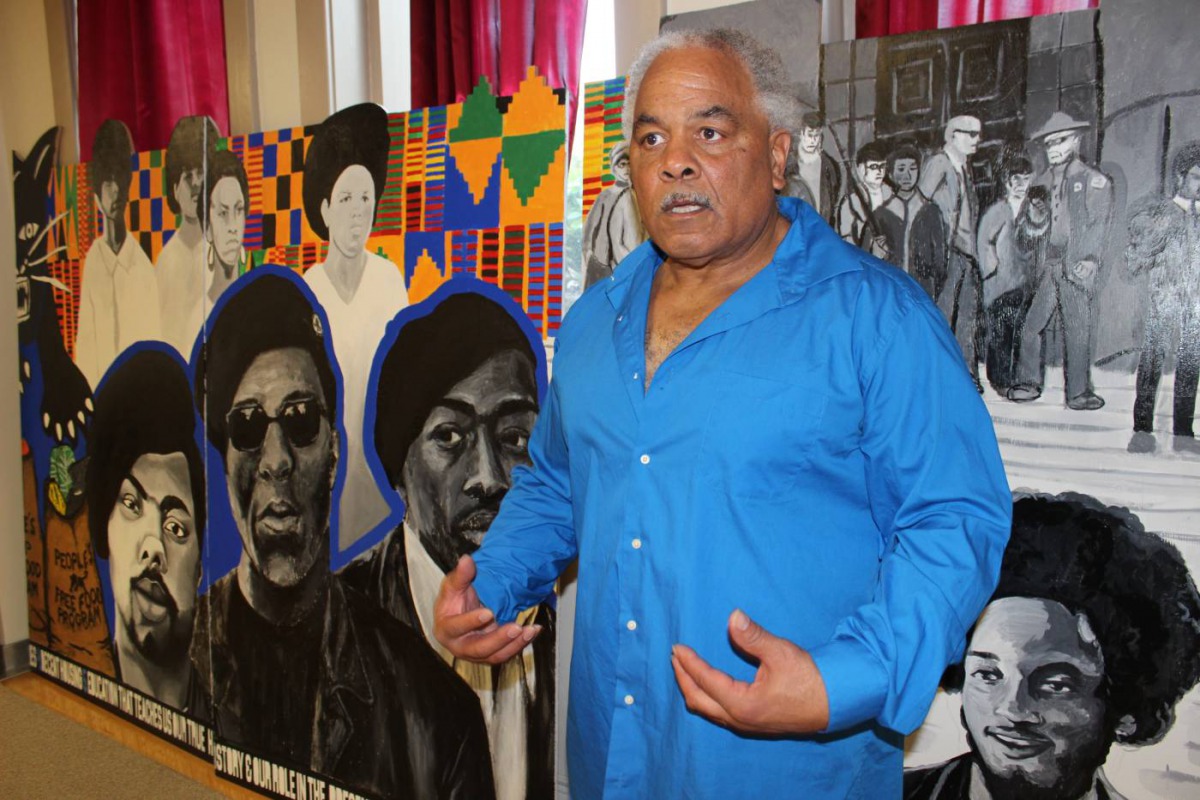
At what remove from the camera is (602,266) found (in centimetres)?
187

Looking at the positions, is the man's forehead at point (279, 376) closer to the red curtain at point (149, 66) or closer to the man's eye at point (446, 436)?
the man's eye at point (446, 436)

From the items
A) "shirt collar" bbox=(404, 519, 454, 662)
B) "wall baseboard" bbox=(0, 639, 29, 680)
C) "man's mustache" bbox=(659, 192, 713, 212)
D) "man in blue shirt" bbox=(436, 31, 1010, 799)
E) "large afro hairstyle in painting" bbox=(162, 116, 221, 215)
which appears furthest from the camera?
"wall baseboard" bbox=(0, 639, 29, 680)

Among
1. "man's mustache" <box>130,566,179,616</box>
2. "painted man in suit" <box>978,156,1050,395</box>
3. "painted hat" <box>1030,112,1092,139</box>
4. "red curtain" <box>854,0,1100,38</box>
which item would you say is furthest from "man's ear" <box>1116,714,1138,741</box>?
"man's mustache" <box>130,566,179,616</box>

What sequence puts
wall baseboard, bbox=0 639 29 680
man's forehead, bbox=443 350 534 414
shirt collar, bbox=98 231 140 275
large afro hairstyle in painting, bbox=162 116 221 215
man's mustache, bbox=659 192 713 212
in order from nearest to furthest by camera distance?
man's mustache, bbox=659 192 713 212
man's forehead, bbox=443 350 534 414
large afro hairstyle in painting, bbox=162 116 221 215
shirt collar, bbox=98 231 140 275
wall baseboard, bbox=0 639 29 680

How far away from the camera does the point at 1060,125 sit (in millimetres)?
1417

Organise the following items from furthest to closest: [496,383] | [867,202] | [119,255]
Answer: [119,255] → [496,383] → [867,202]

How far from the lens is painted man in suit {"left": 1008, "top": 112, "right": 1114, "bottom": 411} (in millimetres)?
1412

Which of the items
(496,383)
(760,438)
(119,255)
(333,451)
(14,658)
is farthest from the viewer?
(14,658)

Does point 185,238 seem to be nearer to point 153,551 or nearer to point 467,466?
point 153,551

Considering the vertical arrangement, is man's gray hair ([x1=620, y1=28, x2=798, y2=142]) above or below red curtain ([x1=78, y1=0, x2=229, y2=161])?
below

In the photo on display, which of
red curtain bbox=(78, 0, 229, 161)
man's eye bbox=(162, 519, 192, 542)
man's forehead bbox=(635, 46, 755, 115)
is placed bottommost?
man's eye bbox=(162, 519, 192, 542)

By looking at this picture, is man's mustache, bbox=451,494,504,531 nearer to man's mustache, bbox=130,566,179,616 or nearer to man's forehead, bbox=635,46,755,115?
man's forehead, bbox=635,46,755,115

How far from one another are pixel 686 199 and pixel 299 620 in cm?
165

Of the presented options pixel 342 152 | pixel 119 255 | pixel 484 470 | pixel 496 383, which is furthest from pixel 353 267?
pixel 119 255
